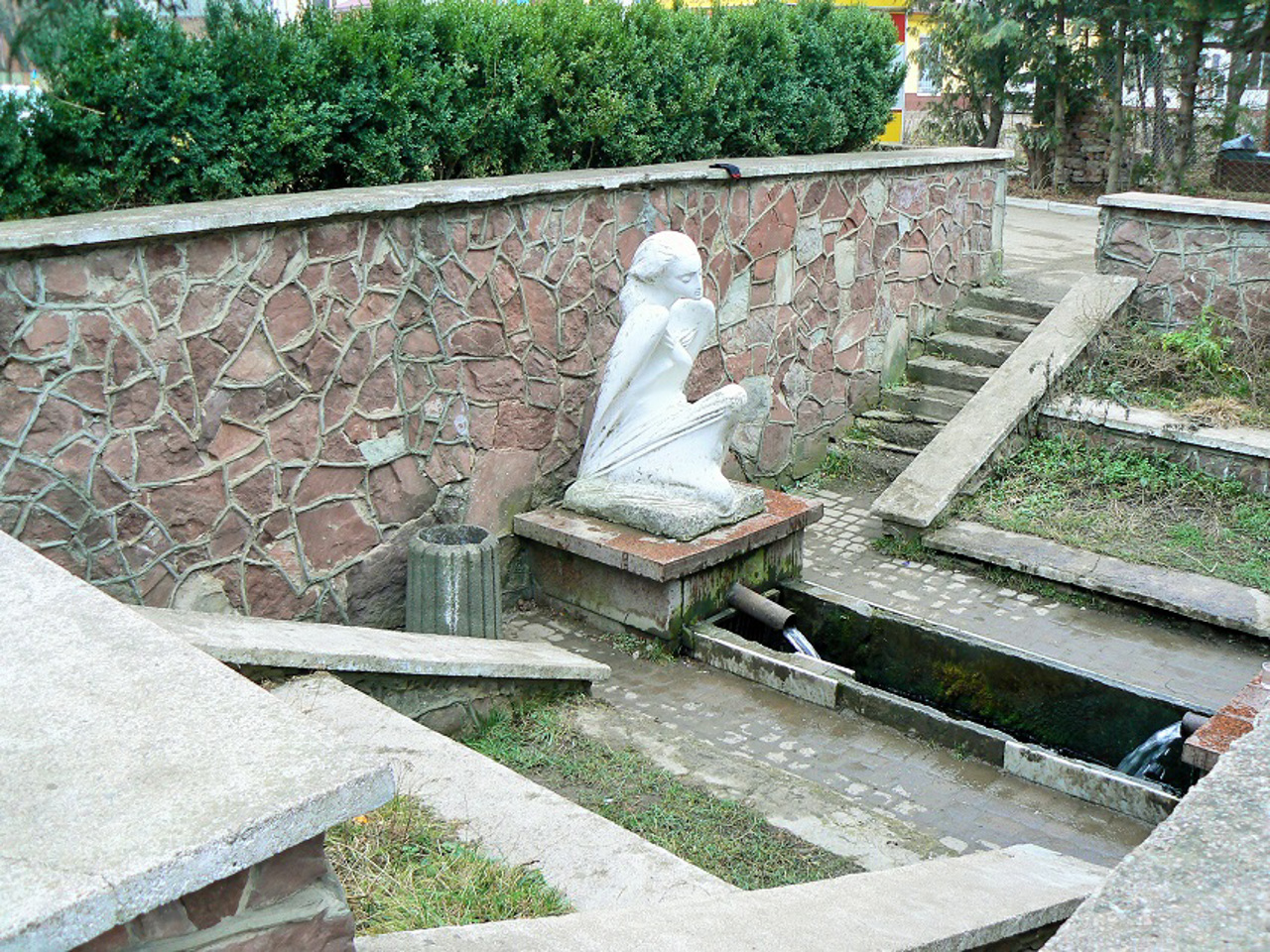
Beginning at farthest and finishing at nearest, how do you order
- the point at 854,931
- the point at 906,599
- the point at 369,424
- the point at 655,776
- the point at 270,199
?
the point at 906,599 < the point at 369,424 < the point at 270,199 < the point at 655,776 < the point at 854,931

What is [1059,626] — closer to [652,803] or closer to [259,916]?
[652,803]

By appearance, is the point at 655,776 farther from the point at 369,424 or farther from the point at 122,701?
the point at 122,701

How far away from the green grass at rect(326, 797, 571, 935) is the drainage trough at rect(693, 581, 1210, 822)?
2.39m

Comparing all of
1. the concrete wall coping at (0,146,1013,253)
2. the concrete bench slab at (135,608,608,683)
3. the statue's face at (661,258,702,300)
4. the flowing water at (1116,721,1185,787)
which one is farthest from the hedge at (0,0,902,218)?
the flowing water at (1116,721,1185,787)

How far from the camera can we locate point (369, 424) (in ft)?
18.7

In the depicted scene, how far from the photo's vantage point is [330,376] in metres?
5.49

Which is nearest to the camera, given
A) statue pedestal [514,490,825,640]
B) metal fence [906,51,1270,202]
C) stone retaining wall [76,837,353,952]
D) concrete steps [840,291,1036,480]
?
stone retaining wall [76,837,353,952]

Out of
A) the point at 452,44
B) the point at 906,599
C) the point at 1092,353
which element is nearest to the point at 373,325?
the point at 452,44

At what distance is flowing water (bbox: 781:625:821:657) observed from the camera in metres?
6.22

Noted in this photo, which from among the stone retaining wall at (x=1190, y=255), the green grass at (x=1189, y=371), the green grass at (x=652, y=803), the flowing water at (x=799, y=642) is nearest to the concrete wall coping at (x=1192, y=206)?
the stone retaining wall at (x=1190, y=255)

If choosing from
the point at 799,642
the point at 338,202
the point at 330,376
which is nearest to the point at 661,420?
the point at 799,642

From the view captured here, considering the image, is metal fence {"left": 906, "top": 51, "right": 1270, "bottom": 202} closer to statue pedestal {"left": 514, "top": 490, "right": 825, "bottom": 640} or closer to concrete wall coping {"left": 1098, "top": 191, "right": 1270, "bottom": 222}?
concrete wall coping {"left": 1098, "top": 191, "right": 1270, "bottom": 222}

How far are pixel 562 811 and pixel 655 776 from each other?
0.83 m

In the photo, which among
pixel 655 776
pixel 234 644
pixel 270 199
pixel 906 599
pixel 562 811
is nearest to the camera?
pixel 562 811
